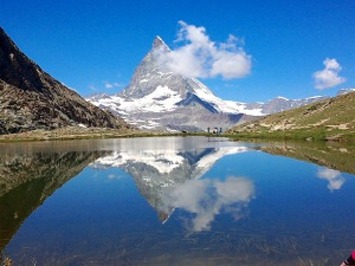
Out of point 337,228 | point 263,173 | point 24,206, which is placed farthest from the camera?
point 263,173

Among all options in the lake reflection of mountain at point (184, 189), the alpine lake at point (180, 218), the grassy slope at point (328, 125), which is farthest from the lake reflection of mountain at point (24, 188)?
the grassy slope at point (328, 125)

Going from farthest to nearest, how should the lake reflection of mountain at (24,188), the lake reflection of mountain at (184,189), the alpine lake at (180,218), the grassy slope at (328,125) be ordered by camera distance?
1. the grassy slope at (328,125)
2. the lake reflection of mountain at (184,189)
3. the lake reflection of mountain at (24,188)
4. the alpine lake at (180,218)

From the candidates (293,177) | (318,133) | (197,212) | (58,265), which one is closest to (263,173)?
(293,177)

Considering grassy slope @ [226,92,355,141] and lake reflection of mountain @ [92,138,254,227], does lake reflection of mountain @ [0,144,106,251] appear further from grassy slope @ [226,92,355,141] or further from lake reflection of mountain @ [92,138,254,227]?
grassy slope @ [226,92,355,141]

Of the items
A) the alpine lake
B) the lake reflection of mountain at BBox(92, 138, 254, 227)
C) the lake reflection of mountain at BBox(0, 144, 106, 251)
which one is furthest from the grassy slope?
the lake reflection of mountain at BBox(0, 144, 106, 251)

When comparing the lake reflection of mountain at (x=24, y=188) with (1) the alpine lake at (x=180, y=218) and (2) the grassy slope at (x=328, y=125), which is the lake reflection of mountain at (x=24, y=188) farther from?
(2) the grassy slope at (x=328, y=125)

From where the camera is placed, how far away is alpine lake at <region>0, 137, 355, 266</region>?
74.4ft

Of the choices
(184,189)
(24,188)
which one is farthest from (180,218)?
(24,188)

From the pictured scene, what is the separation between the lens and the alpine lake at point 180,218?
2269cm

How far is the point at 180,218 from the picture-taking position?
31547 mm

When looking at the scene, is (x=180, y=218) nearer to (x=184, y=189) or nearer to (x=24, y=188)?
(x=184, y=189)

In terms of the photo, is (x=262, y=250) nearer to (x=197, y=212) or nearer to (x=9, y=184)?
(x=197, y=212)

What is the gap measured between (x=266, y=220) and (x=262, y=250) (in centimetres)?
744

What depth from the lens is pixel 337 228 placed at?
2728 centimetres
